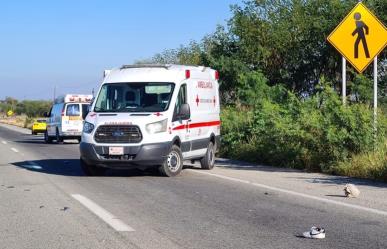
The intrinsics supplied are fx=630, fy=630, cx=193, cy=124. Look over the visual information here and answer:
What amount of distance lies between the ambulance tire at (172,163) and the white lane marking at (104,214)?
3017 millimetres

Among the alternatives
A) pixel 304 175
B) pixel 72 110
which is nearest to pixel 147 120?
pixel 304 175

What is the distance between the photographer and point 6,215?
9164mm

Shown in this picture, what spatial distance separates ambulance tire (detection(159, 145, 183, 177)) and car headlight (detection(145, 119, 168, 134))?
58cm

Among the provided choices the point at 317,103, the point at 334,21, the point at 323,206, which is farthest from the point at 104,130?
the point at 334,21

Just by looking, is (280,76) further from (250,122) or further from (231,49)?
(250,122)

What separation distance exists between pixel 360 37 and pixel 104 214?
949 cm

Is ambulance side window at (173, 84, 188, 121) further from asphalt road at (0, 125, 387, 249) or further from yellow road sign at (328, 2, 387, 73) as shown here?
yellow road sign at (328, 2, 387, 73)

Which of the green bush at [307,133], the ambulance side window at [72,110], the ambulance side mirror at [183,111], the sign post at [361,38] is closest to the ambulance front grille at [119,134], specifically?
the ambulance side mirror at [183,111]

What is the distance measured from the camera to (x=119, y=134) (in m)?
13.3

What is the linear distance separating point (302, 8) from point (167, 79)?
24759 mm

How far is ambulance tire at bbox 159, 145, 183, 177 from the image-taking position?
542 inches

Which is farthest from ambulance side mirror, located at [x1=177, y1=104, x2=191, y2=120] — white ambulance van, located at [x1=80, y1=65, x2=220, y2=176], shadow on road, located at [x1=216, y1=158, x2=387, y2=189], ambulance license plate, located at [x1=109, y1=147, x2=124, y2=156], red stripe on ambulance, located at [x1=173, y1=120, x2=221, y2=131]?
shadow on road, located at [x1=216, y1=158, x2=387, y2=189]

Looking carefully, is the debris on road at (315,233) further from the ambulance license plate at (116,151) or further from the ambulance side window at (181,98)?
the ambulance side window at (181,98)

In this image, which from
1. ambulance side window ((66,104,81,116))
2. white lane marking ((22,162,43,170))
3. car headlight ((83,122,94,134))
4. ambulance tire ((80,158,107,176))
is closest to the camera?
car headlight ((83,122,94,134))
